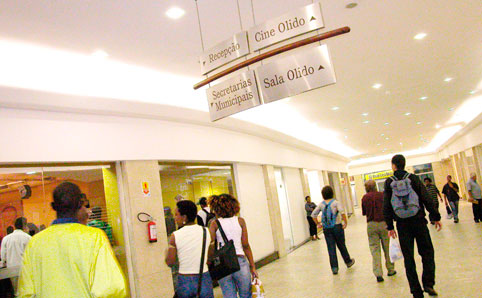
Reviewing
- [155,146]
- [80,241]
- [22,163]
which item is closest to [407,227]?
[80,241]

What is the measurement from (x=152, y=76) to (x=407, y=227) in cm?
491

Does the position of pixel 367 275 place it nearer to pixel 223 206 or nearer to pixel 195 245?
pixel 223 206

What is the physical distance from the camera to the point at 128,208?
22.7ft

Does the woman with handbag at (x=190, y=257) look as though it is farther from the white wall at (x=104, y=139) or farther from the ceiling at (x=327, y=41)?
the white wall at (x=104, y=139)

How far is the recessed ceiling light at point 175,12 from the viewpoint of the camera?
16.3 ft

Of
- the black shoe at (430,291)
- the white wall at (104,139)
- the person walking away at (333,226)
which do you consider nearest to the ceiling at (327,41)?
the white wall at (104,139)

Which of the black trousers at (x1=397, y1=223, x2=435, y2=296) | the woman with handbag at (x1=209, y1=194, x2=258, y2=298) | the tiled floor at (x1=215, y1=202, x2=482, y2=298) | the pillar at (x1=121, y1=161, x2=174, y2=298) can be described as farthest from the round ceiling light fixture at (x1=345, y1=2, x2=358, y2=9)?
the pillar at (x1=121, y1=161, x2=174, y2=298)

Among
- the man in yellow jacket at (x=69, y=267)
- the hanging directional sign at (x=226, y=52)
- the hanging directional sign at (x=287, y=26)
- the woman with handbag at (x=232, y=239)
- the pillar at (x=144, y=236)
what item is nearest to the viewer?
the man in yellow jacket at (x=69, y=267)

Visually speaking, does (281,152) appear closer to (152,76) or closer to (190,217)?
(152,76)

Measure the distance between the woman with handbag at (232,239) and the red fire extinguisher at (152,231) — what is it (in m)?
2.79

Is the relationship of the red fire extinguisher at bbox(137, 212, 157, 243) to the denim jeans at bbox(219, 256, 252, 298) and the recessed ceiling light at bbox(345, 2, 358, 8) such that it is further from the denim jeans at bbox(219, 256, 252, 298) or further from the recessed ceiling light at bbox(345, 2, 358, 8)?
the recessed ceiling light at bbox(345, 2, 358, 8)

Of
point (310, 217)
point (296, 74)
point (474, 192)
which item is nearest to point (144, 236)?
point (296, 74)

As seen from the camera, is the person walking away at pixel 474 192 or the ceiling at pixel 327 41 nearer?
the ceiling at pixel 327 41

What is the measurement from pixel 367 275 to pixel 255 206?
415 centimetres
